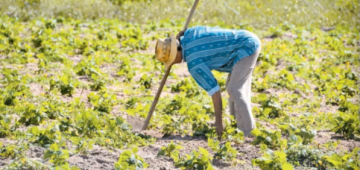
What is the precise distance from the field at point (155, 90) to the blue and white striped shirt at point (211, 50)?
64 centimetres

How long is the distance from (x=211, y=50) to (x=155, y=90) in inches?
106

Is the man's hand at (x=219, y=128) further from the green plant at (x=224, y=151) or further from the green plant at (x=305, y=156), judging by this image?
the green plant at (x=305, y=156)

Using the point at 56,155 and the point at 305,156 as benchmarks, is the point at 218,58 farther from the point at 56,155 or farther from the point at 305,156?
the point at 56,155

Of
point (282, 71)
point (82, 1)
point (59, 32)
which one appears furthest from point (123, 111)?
point (82, 1)

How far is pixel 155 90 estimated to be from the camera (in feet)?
29.0

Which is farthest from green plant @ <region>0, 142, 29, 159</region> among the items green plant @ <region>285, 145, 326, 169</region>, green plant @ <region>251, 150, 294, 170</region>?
green plant @ <region>285, 145, 326, 169</region>

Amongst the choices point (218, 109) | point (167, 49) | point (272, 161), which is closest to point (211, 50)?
point (167, 49)

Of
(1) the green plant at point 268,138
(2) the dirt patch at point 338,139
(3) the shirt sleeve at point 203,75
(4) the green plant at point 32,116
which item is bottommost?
(2) the dirt patch at point 338,139

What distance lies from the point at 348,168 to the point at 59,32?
24.5 ft

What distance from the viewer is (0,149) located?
18.1ft

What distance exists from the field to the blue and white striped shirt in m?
0.64

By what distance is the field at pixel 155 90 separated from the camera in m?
5.70

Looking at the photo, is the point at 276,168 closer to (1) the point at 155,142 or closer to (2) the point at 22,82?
(1) the point at 155,142

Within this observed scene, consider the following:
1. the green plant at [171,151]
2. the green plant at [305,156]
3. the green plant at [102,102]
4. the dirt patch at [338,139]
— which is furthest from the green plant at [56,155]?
the dirt patch at [338,139]
